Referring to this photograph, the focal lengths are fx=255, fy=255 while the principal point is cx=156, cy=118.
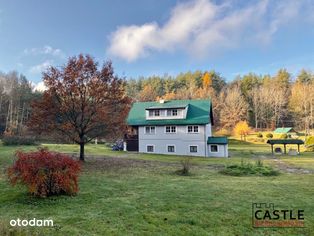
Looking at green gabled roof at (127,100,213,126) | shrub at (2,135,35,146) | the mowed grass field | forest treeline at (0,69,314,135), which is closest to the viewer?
the mowed grass field

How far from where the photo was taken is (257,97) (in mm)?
79188

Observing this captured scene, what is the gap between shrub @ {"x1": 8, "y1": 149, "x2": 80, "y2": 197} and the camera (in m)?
8.47

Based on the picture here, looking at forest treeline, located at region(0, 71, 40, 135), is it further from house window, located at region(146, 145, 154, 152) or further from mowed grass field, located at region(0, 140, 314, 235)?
mowed grass field, located at region(0, 140, 314, 235)

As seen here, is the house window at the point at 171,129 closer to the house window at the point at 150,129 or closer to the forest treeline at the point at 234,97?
the house window at the point at 150,129

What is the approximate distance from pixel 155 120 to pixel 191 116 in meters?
4.89

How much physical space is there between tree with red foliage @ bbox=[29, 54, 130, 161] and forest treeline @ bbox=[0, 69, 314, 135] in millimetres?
34761

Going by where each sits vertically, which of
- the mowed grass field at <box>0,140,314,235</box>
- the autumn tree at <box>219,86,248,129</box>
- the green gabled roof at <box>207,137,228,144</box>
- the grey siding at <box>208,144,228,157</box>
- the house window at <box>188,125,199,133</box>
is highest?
the autumn tree at <box>219,86,248,129</box>

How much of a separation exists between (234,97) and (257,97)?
11.4 meters

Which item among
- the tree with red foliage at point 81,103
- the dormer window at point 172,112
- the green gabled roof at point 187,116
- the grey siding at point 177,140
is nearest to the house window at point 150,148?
the grey siding at point 177,140

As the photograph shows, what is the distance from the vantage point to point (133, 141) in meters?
35.6

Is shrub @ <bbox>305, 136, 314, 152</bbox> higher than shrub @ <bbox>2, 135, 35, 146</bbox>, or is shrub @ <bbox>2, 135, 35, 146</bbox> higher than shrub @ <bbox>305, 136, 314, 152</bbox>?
shrub @ <bbox>2, 135, 35, 146</bbox>

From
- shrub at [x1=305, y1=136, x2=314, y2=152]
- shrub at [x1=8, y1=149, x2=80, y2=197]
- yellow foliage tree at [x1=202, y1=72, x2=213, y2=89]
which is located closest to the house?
shrub at [x1=305, y1=136, x2=314, y2=152]

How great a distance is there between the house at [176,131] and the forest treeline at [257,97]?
39.0 metres

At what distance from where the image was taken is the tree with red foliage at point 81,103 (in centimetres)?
1923
